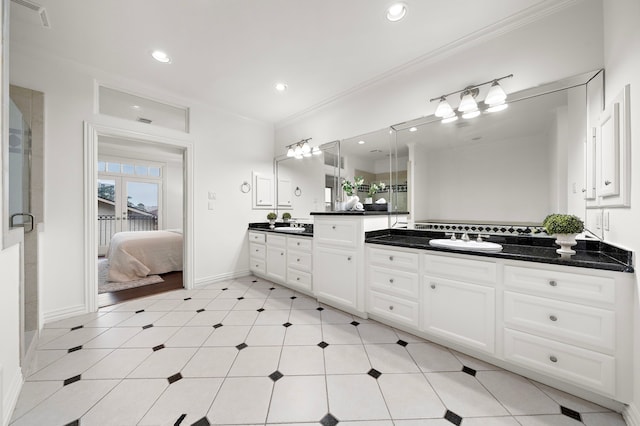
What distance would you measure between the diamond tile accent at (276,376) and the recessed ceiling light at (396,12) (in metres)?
2.85

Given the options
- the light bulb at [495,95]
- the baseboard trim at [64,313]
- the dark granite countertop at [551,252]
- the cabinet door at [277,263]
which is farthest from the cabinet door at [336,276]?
the baseboard trim at [64,313]

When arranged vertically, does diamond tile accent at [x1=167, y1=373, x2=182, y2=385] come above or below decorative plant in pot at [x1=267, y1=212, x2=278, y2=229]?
below

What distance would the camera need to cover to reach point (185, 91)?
3.06 m

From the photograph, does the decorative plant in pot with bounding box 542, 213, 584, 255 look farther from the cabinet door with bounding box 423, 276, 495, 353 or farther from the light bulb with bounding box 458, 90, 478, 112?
the light bulb with bounding box 458, 90, 478, 112

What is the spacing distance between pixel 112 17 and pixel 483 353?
393cm

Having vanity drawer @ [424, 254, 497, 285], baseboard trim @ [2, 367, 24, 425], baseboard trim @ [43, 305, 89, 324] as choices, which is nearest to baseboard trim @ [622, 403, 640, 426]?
vanity drawer @ [424, 254, 497, 285]

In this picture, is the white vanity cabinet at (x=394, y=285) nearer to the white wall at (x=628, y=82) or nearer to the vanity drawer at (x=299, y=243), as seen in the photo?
the vanity drawer at (x=299, y=243)

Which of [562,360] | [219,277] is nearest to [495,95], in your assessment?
[562,360]

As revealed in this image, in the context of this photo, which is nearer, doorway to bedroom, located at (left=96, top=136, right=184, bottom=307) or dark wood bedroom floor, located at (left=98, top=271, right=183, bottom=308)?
dark wood bedroom floor, located at (left=98, top=271, right=183, bottom=308)

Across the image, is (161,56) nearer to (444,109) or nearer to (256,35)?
(256,35)

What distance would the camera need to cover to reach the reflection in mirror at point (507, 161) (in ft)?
5.64

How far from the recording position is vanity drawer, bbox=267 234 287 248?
127 inches

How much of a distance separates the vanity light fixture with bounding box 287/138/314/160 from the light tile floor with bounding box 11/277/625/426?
2.48m

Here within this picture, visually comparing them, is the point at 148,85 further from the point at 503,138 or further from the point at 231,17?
the point at 503,138
